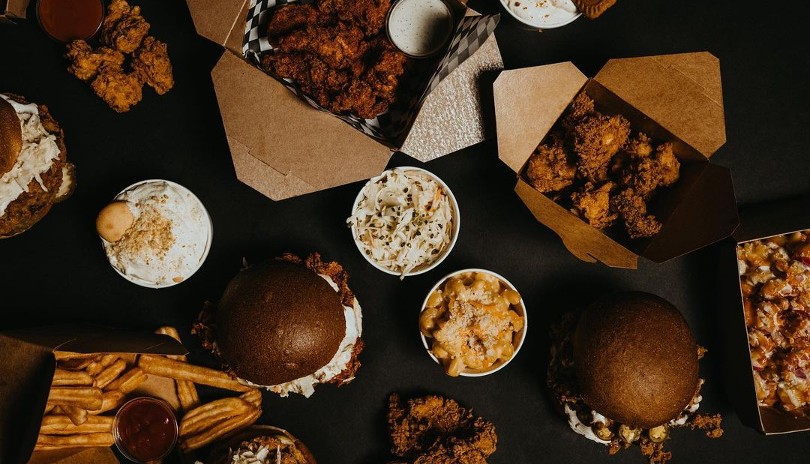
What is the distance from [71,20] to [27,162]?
0.86 metres

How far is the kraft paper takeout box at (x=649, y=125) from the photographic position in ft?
8.71

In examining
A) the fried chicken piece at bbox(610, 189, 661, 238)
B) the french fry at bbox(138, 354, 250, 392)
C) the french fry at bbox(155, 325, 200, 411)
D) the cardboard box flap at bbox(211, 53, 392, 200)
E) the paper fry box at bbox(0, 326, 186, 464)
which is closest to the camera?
the paper fry box at bbox(0, 326, 186, 464)

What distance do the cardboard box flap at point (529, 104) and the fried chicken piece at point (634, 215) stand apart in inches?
19.0

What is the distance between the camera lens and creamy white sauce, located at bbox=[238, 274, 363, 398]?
2955 mm

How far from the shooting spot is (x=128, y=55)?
3264 millimetres

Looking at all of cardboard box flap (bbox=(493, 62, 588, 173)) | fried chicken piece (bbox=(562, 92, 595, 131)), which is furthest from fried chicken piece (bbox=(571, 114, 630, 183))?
cardboard box flap (bbox=(493, 62, 588, 173))

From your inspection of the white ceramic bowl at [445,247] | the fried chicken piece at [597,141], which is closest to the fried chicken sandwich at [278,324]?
the white ceramic bowl at [445,247]

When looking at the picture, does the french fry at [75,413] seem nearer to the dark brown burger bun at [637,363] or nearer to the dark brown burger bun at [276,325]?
the dark brown burger bun at [276,325]

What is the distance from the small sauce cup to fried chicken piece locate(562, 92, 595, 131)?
8.34ft

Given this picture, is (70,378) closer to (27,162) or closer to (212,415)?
(212,415)

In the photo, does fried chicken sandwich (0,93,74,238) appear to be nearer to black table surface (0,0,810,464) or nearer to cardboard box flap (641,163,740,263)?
black table surface (0,0,810,464)

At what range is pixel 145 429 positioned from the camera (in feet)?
9.83

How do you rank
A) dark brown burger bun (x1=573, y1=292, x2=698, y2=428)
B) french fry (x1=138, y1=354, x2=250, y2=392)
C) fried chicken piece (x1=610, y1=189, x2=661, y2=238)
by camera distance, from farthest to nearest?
french fry (x1=138, y1=354, x2=250, y2=392) < fried chicken piece (x1=610, y1=189, x2=661, y2=238) < dark brown burger bun (x1=573, y1=292, x2=698, y2=428)

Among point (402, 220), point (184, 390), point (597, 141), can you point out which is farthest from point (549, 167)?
point (184, 390)
